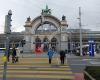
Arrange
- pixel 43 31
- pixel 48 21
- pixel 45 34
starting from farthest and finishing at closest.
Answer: pixel 43 31 → pixel 45 34 → pixel 48 21

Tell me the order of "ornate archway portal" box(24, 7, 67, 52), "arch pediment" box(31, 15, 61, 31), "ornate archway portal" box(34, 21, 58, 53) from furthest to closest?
1. "arch pediment" box(31, 15, 61, 31)
2. "ornate archway portal" box(24, 7, 67, 52)
3. "ornate archway portal" box(34, 21, 58, 53)

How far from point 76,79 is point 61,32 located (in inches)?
3754

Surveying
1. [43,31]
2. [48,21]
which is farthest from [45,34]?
[48,21]

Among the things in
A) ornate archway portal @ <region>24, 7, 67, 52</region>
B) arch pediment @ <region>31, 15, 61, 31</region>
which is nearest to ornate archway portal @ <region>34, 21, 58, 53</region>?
ornate archway portal @ <region>24, 7, 67, 52</region>

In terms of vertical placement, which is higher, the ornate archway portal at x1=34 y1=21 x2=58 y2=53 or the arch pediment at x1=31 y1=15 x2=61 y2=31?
the arch pediment at x1=31 y1=15 x2=61 y2=31

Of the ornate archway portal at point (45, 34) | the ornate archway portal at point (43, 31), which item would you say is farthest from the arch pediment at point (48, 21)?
the ornate archway portal at point (45, 34)

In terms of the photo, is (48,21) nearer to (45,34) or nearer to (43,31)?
(45,34)

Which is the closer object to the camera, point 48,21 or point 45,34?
point 48,21

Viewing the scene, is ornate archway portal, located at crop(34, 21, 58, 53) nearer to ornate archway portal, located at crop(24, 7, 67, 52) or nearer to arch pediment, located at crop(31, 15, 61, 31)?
ornate archway portal, located at crop(24, 7, 67, 52)

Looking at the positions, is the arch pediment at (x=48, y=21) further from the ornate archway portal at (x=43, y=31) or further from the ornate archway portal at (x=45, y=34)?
the ornate archway portal at (x=45, y=34)

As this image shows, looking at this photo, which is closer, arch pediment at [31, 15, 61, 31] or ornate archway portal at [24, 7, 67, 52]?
ornate archway portal at [24, 7, 67, 52]

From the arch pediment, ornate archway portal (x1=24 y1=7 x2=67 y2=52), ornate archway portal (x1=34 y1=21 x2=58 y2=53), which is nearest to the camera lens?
ornate archway portal (x1=34 y1=21 x2=58 y2=53)

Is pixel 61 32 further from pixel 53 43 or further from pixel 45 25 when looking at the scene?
pixel 45 25

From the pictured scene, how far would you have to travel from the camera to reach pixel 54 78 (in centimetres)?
2141
